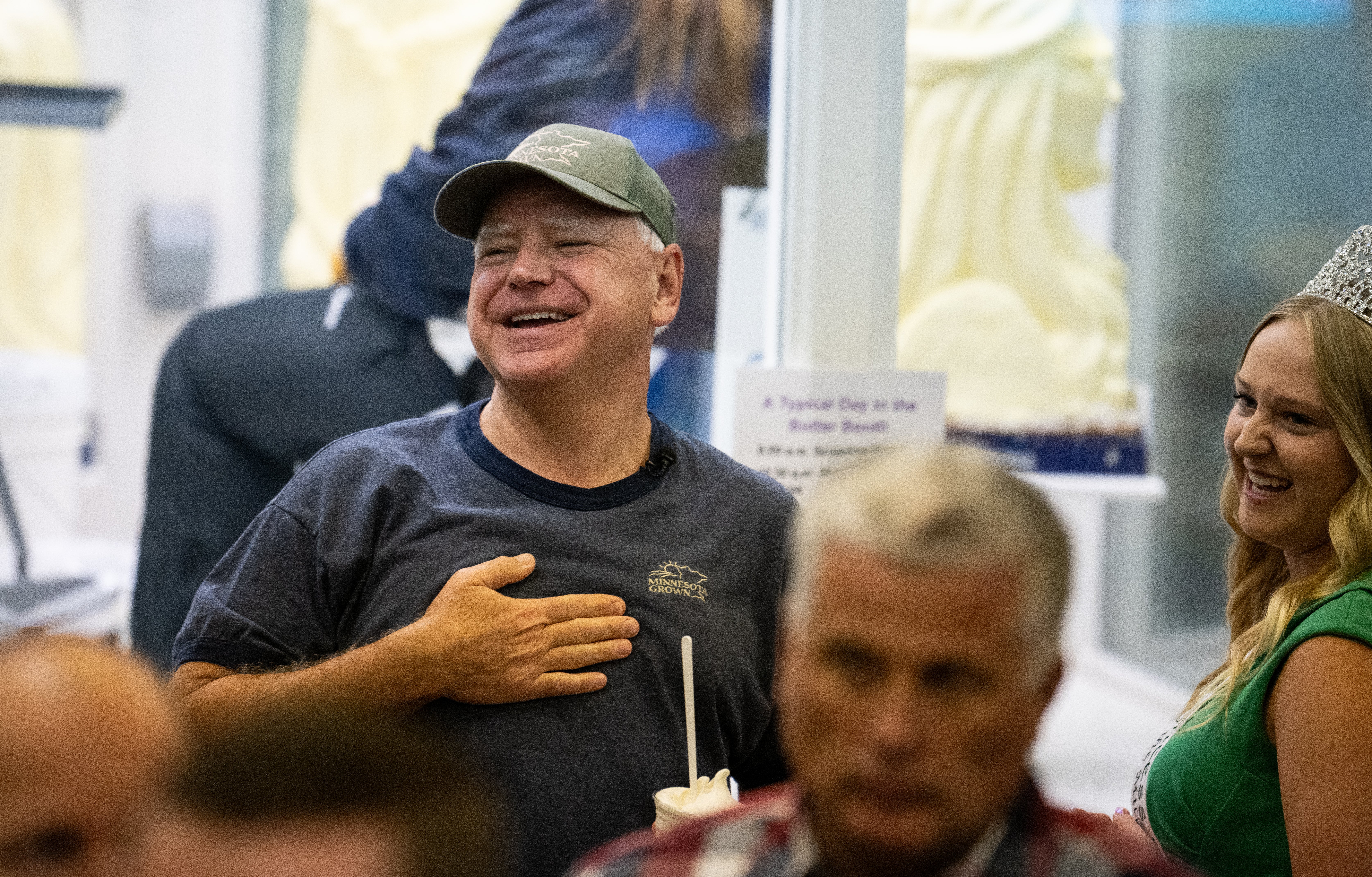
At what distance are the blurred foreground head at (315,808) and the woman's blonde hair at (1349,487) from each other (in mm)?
1322

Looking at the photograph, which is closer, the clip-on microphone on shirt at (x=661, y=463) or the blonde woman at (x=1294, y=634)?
the blonde woman at (x=1294, y=634)

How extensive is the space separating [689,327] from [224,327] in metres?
1.05

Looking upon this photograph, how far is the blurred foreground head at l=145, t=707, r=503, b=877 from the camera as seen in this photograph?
469mm

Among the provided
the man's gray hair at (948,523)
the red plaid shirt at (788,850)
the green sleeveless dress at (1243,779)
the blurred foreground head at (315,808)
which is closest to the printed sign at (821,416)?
the green sleeveless dress at (1243,779)

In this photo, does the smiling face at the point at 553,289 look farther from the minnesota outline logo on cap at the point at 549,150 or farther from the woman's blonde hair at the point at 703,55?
the woman's blonde hair at the point at 703,55

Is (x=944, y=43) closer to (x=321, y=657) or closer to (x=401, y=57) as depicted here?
(x=401, y=57)

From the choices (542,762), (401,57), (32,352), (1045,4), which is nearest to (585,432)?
(542,762)

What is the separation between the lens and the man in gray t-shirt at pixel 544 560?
1.49 m

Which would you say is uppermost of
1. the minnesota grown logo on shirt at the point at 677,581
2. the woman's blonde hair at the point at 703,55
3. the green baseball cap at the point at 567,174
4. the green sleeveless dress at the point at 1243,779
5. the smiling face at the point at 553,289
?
the woman's blonde hair at the point at 703,55

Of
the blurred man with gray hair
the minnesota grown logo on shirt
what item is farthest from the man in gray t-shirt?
the blurred man with gray hair

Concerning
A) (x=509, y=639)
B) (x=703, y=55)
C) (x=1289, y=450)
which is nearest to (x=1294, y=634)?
(x=1289, y=450)

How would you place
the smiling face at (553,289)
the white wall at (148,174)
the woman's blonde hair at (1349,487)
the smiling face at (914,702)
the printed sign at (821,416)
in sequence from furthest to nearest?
the white wall at (148,174), the printed sign at (821,416), the smiling face at (553,289), the woman's blonde hair at (1349,487), the smiling face at (914,702)

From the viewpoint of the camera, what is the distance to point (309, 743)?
488 millimetres

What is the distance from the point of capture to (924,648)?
1.93 ft
